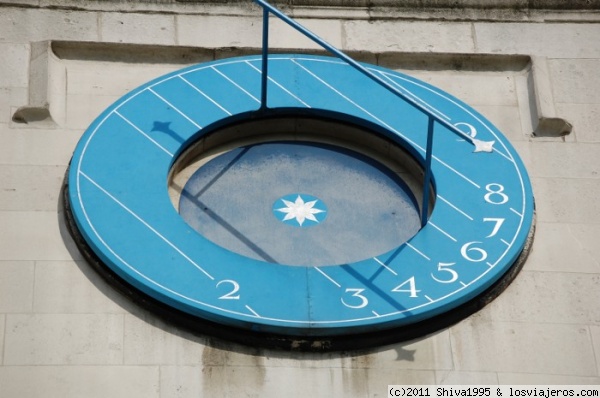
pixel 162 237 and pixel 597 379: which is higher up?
pixel 162 237

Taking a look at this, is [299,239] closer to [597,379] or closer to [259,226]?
[259,226]

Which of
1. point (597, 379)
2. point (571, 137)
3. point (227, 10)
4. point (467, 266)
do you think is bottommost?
point (597, 379)

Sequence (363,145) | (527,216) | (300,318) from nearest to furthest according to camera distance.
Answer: (300,318), (527,216), (363,145)

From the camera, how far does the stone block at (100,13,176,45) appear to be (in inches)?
688

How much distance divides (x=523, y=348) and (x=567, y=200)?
5.99 feet

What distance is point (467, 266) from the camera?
1548 cm

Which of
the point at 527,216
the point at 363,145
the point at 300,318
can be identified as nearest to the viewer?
the point at 300,318

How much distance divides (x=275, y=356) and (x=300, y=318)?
14.5 inches

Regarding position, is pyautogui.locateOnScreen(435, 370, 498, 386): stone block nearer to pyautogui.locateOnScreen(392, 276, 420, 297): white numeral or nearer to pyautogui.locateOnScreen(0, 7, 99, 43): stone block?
pyautogui.locateOnScreen(392, 276, 420, 297): white numeral

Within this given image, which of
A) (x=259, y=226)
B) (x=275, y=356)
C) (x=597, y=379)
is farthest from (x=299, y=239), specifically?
(x=597, y=379)

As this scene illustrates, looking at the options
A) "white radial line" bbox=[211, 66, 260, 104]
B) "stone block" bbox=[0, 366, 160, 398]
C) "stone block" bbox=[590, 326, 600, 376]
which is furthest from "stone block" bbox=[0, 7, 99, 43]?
"stone block" bbox=[590, 326, 600, 376]

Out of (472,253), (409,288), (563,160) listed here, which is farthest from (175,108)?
(563,160)

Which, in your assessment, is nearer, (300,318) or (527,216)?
(300,318)

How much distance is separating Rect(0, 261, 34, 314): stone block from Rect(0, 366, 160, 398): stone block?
605 mm
